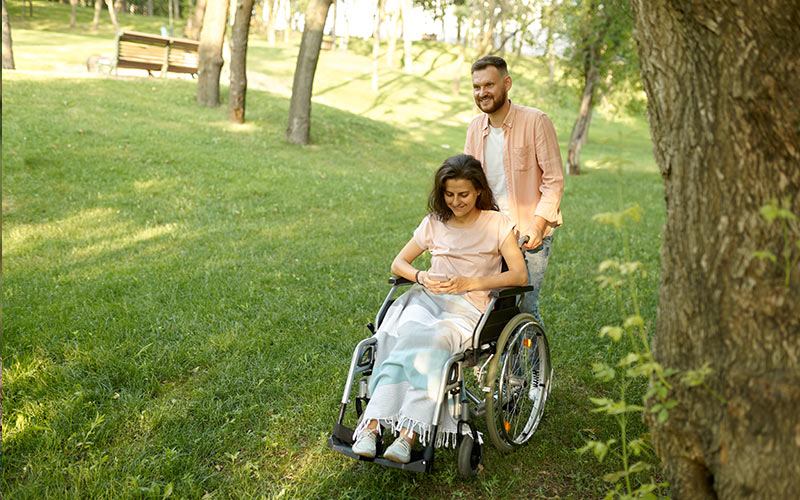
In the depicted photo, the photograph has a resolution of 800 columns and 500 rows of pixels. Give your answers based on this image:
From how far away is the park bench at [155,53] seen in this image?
15438 mm

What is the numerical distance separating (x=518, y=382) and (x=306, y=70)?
10.1 m

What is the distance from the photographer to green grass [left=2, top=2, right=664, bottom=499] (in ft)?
10.5

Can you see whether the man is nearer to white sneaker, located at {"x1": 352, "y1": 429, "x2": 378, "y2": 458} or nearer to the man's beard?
the man's beard

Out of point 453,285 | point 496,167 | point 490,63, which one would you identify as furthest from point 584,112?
point 453,285

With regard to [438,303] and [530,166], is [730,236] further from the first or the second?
[530,166]

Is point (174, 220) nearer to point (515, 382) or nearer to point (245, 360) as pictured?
point (245, 360)

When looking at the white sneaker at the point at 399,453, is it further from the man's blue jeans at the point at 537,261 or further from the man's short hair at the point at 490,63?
the man's short hair at the point at 490,63

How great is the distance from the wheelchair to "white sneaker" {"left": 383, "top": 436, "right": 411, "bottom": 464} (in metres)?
0.02

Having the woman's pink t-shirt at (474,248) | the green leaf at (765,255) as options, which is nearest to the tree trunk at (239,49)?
the woman's pink t-shirt at (474,248)

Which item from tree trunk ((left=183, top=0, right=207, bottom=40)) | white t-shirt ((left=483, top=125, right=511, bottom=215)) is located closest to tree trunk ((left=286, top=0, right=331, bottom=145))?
white t-shirt ((left=483, top=125, right=511, bottom=215))

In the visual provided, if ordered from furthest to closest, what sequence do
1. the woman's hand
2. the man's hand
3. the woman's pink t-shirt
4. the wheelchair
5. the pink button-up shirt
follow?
the pink button-up shirt < the man's hand < the woman's pink t-shirt < the woman's hand < the wheelchair

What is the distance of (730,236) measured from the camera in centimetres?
200

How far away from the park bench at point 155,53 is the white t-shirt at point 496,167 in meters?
12.6

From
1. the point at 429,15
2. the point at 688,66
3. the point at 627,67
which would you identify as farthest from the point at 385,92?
the point at 688,66
